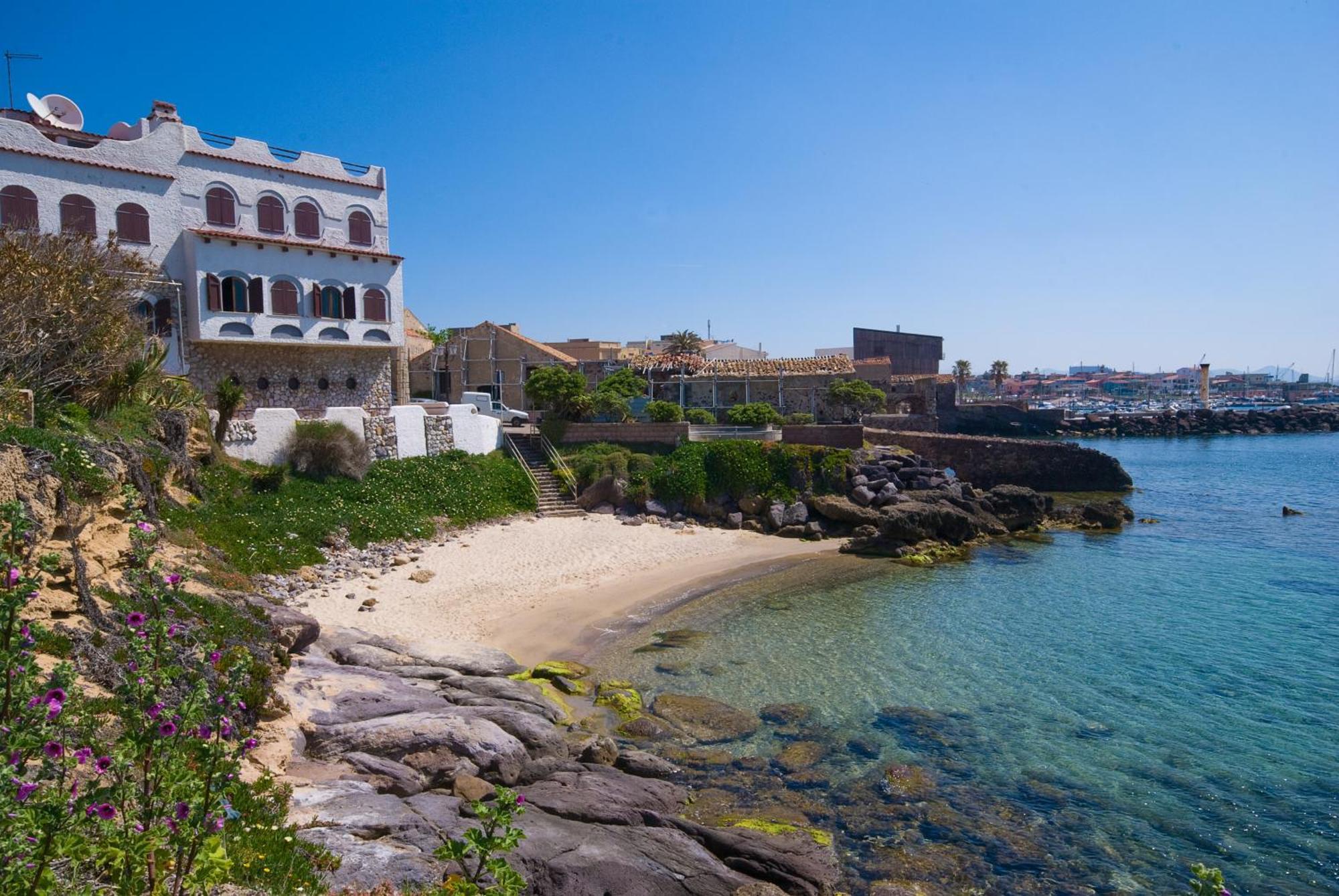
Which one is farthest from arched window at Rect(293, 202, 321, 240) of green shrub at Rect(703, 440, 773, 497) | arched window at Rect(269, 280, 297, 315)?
green shrub at Rect(703, 440, 773, 497)

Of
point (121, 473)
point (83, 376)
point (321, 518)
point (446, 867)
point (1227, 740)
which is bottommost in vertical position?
point (1227, 740)

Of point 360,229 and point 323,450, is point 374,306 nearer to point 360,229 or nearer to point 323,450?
point 360,229

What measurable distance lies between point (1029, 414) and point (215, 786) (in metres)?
95.8

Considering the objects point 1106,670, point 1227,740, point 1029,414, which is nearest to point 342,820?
point 1227,740

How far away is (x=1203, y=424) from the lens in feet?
324

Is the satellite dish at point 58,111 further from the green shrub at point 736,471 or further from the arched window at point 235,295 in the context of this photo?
the green shrub at point 736,471

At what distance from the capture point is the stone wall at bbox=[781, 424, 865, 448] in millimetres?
38438

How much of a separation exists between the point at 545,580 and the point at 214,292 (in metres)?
16.6

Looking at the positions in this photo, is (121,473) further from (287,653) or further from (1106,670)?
(1106,670)

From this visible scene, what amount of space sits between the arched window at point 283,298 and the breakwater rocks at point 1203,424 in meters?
84.4

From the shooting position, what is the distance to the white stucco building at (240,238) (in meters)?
26.9

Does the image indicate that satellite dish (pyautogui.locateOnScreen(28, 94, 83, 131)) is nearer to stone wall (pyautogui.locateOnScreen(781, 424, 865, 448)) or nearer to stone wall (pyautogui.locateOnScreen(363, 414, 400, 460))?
stone wall (pyautogui.locateOnScreen(363, 414, 400, 460))

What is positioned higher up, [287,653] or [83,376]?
[83,376]

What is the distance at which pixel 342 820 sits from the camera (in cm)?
953
